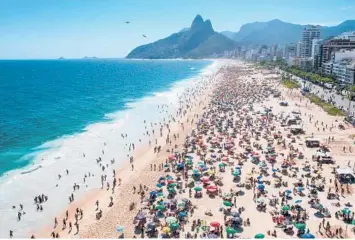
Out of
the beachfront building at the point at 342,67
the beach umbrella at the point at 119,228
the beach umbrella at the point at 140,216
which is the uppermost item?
the beachfront building at the point at 342,67

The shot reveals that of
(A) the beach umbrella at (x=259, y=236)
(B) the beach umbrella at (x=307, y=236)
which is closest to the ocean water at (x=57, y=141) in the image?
(A) the beach umbrella at (x=259, y=236)

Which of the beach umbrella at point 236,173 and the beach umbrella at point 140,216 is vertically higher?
the beach umbrella at point 236,173

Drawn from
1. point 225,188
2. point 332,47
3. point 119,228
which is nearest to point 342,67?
point 332,47

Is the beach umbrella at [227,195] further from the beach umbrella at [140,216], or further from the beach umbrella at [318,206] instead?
the beach umbrella at [140,216]

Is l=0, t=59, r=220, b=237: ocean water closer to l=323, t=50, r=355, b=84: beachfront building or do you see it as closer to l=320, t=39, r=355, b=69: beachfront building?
l=323, t=50, r=355, b=84: beachfront building

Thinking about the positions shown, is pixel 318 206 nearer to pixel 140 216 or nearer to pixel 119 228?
pixel 140 216
